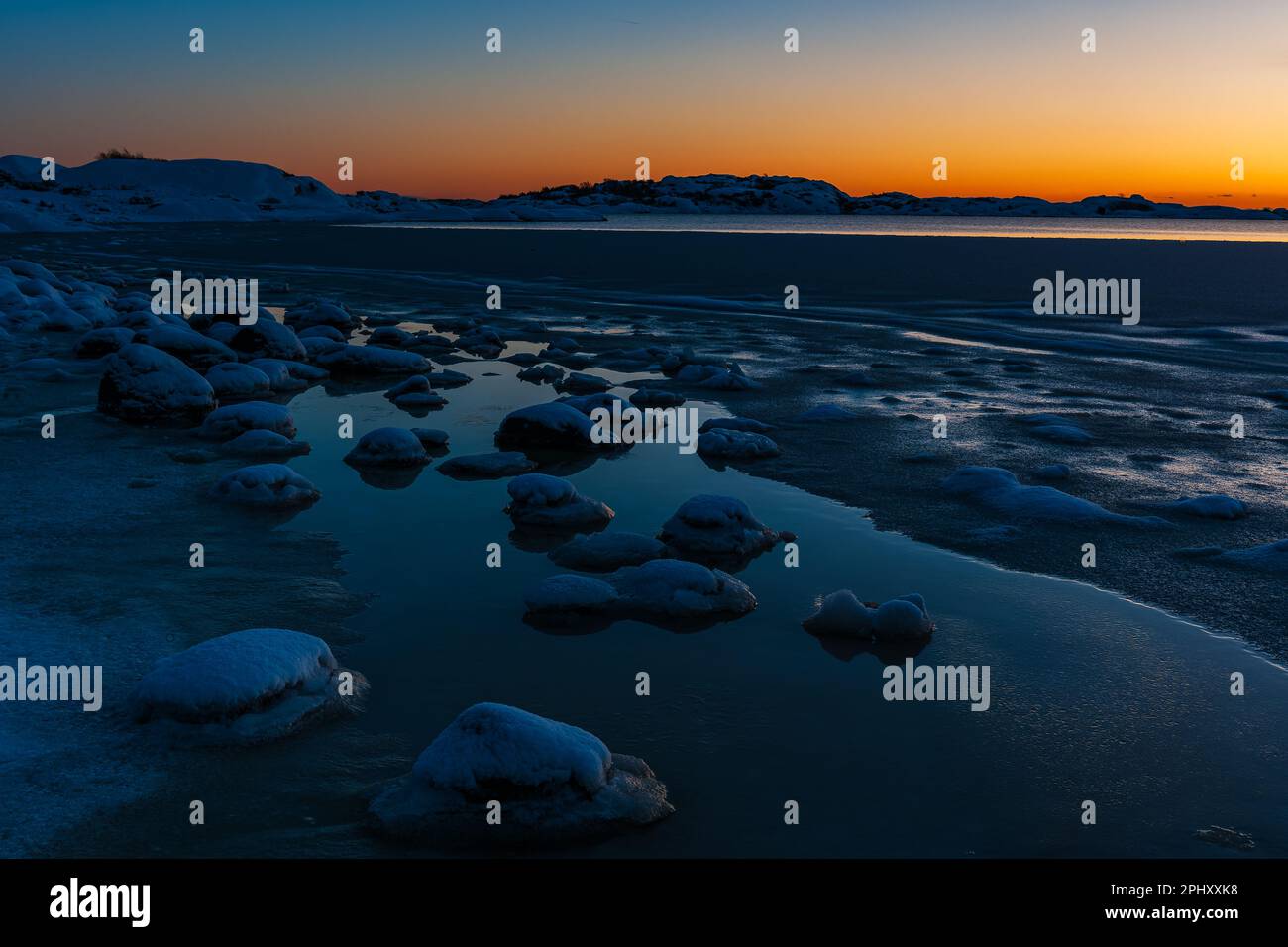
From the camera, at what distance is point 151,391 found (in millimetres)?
7480

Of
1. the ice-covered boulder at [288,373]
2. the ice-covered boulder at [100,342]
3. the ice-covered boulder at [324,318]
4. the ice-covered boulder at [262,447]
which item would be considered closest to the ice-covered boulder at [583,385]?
the ice-covered boulder at [288,373]

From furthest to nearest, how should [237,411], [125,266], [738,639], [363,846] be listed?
[125,266] < [237,411] < [738,639] < [363,846]

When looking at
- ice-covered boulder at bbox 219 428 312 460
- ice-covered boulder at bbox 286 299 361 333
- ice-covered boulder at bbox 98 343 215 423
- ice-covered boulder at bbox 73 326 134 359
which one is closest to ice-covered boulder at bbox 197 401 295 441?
ice-covered boulder at bbox 219 428 312 460

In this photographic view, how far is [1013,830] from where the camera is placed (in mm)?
2600

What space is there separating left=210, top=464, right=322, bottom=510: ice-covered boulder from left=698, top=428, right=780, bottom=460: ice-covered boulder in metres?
2.45

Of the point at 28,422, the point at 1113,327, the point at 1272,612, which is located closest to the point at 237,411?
the point at 28,422

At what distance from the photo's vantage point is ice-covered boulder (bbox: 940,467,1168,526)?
17.0 feet

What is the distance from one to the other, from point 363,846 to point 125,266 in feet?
87.1

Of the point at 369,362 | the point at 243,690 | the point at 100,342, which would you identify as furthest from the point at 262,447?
the point at 100,342
